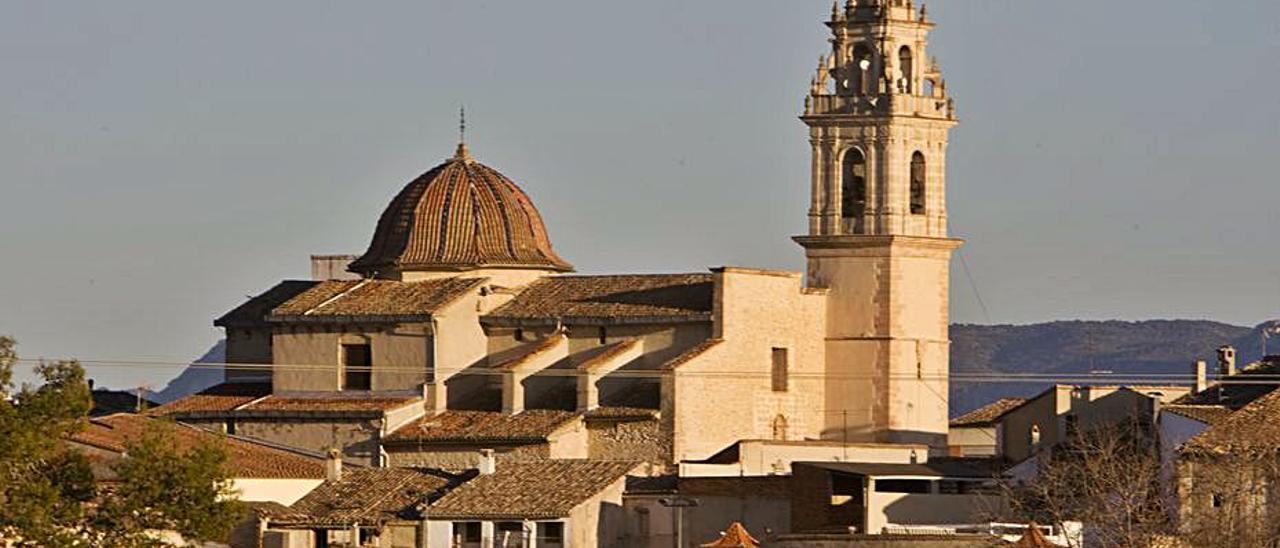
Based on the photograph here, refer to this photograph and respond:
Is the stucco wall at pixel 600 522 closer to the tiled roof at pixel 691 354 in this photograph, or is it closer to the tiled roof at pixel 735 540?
the tiled roof at pixel 735 540

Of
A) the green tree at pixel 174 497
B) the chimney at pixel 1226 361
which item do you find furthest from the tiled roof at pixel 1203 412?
the green tree at pixel 174 497

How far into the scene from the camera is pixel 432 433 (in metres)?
82.4

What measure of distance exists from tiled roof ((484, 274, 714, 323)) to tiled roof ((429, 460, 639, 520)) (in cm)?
730

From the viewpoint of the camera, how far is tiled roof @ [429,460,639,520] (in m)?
73.2

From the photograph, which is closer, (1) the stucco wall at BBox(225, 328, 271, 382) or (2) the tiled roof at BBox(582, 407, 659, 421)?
(2) the tiled roof at BBox(582, 407, 659, 421)

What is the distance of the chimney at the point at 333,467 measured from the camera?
255 ft

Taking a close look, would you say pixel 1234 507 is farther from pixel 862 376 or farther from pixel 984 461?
pixel 862 376

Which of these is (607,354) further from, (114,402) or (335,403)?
(114,402)

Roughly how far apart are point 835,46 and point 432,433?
12019 millimetres

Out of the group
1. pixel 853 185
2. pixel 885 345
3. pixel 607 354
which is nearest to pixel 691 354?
pixel 607 354

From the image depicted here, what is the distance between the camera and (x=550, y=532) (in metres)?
72.9

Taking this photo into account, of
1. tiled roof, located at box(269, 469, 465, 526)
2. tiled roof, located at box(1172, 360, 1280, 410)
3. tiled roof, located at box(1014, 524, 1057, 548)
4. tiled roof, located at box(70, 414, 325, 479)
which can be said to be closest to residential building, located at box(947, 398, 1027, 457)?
tiled roof, located at box(1172, 360, 1280, 410)

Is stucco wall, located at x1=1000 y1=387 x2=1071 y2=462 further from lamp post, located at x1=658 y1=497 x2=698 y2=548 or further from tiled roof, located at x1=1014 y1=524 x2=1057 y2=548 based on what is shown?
tiled roof, located at x1=1014 y1=524 x2=1057 y2=548

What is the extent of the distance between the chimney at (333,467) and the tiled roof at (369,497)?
0.14 metres
